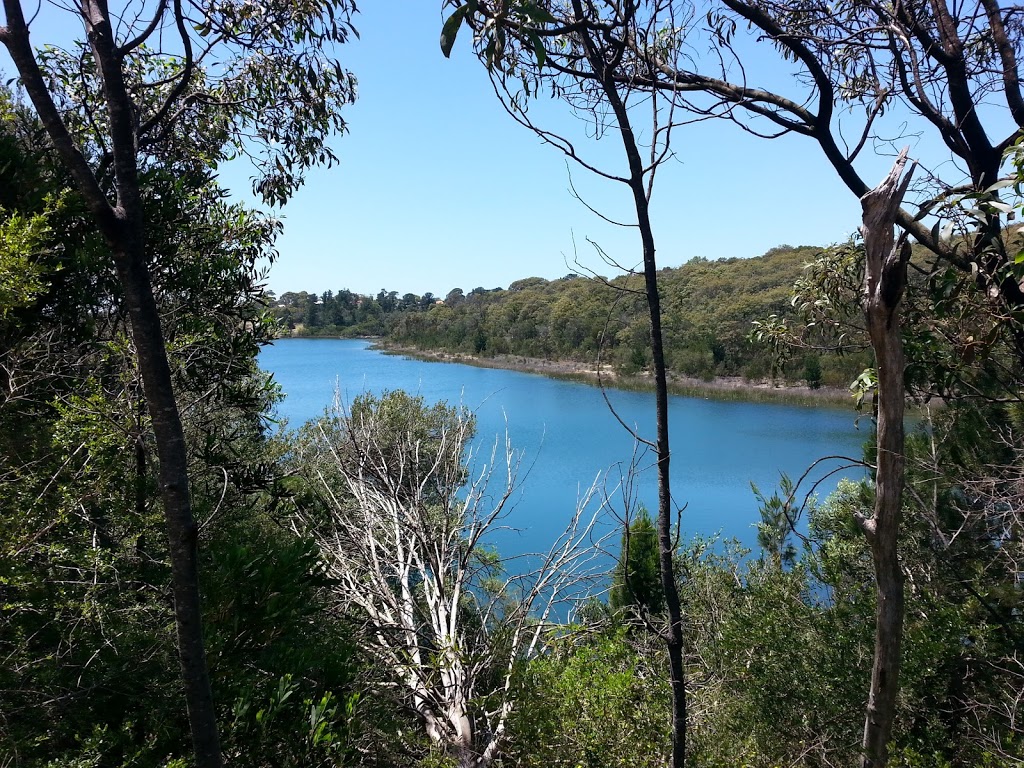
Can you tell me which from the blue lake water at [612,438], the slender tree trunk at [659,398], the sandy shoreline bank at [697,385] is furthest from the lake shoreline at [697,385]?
the slender tree trunk at [659,398]

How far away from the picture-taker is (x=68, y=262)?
118 inches

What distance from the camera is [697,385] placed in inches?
1335

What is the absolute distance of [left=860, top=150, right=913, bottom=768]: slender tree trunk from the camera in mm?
1736

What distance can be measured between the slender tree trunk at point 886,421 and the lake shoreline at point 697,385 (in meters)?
19.2

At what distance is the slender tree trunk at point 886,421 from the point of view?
174 centimetres

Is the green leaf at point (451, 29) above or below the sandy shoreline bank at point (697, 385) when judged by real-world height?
above

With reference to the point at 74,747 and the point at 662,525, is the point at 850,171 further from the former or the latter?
the point at 74,747

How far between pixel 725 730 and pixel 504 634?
1.34m

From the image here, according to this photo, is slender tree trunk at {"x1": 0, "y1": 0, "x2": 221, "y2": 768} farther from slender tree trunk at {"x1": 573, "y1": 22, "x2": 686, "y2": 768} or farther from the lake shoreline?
the lake shoreline

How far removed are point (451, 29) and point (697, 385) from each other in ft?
111

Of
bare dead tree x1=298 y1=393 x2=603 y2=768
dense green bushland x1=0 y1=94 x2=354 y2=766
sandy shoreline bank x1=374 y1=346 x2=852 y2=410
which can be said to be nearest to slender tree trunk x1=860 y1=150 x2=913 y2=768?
bare dead tree x1=298 y1=393 x2=603 y2=768

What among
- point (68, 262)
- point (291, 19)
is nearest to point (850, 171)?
point (291, 19)

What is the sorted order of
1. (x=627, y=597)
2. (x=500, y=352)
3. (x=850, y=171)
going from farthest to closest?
(x=500, y=352) < (x=627, y=597) < (x=850, y=171)

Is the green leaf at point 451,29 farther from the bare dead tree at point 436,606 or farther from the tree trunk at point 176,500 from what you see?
the bare dead tree at point 436,606
